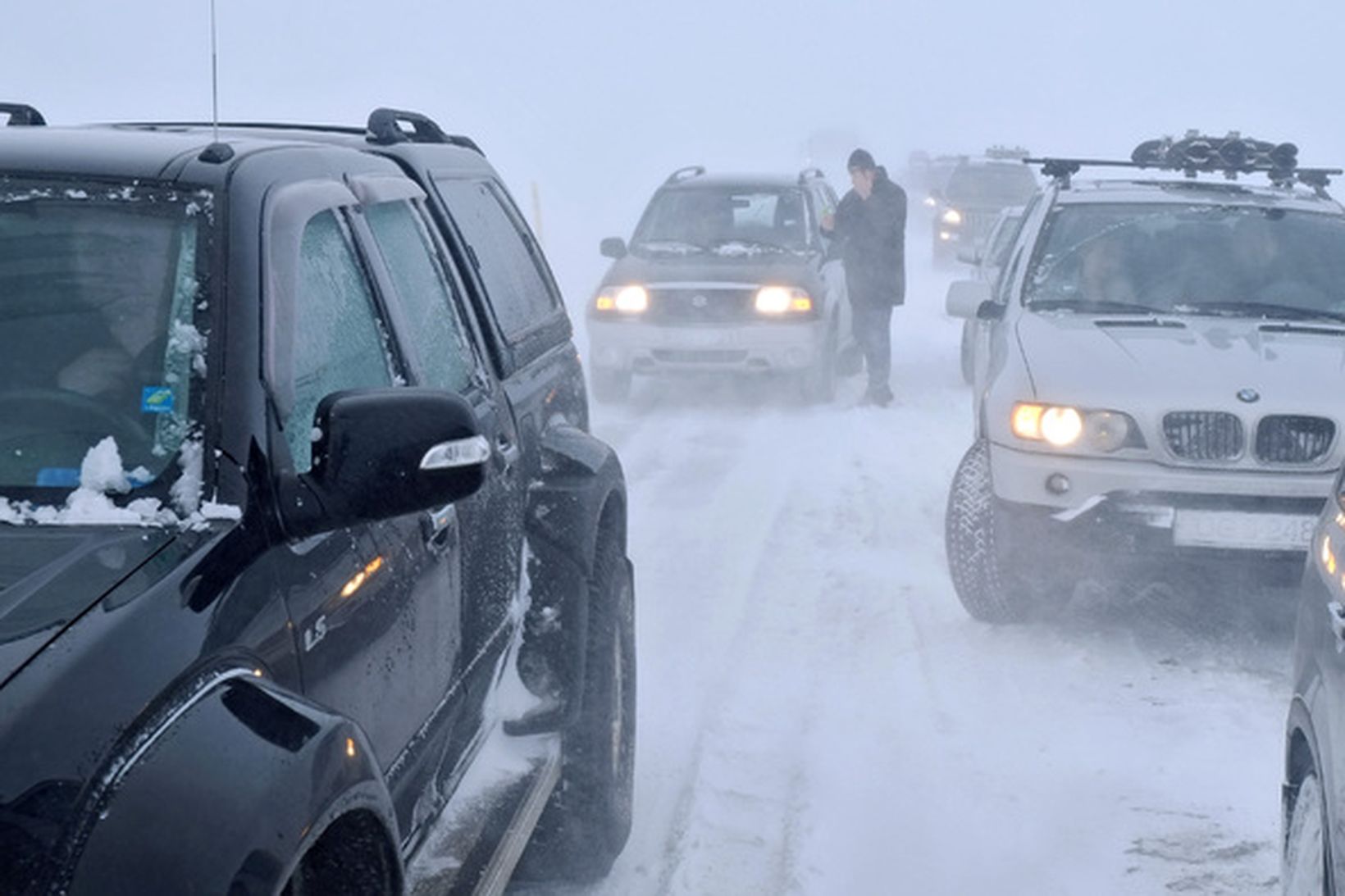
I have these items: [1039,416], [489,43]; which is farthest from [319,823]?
[489,43]

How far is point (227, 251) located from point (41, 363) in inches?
12.9

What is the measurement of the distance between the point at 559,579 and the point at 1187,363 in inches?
132

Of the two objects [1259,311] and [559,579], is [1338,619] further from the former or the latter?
[1259,311]

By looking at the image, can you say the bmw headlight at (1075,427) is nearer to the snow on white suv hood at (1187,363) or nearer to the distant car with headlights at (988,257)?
the snow on white suv hood at (1187,363)

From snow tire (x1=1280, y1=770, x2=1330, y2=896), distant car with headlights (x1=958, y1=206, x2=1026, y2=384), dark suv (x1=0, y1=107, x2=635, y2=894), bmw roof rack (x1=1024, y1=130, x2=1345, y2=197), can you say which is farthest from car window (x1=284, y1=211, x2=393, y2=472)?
distant car with headlights (x1=958, y1=206, x2=1026, y2=384)

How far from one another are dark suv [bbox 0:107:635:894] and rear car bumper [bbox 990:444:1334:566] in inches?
116

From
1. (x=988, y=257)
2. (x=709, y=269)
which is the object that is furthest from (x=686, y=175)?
(x=988, y=257)

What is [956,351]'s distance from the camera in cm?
1698

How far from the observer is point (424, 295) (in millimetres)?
3600

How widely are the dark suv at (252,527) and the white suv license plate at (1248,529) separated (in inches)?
122

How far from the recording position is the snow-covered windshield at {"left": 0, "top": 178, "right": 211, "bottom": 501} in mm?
2467

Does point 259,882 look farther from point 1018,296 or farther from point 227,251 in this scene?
point 1018,296

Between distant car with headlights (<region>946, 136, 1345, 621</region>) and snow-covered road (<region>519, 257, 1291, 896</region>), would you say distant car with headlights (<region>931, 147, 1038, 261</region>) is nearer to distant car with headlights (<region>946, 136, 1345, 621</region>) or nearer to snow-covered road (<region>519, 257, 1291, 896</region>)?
snow-covered road (<region>519, 257, 1291, 896</region>)

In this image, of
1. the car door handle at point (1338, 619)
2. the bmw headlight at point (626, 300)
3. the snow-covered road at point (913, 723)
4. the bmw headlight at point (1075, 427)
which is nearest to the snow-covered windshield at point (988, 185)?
the bmw headlight at point (626, 300)
